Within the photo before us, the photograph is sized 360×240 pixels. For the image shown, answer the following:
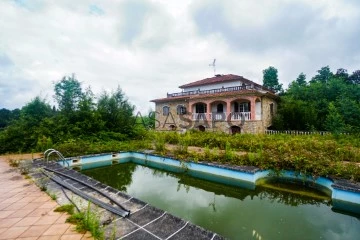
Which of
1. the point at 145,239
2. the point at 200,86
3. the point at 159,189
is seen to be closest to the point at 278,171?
the point at 159,189

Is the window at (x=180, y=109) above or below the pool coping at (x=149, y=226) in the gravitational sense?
above

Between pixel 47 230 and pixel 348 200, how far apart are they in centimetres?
703

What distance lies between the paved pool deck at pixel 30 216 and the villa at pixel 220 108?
15.6m

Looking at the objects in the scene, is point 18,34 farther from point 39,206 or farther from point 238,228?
point 238,228

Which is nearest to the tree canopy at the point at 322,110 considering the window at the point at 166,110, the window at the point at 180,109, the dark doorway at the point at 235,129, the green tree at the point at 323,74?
the dark doorway at the point at 235,129

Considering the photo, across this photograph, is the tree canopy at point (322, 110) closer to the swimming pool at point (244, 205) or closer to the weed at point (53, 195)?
the swimming pool at point (244, 205)

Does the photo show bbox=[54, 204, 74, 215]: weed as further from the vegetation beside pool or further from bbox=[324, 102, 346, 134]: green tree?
bbox=[324, 102, 346, 134]: green tree

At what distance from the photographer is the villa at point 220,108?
17.5 metres

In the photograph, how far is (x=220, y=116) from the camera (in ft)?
62.7

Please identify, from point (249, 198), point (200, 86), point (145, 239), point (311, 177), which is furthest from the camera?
point (200, 86)

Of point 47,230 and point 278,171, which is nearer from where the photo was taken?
point 47,230

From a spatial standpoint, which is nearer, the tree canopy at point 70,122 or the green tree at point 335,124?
the tree canopy at point 70,122

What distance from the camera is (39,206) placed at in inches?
159

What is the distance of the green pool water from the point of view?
4309mm
